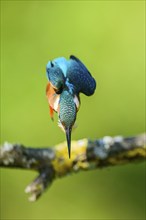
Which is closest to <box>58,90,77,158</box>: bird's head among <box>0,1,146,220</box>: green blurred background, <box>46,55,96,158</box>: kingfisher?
<box>46,55,96,158</box>: kingfisher

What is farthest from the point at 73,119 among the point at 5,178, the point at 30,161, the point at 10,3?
the point at 10,3

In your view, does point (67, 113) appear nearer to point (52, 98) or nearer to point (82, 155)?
point (52, 98)

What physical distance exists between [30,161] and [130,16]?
1.22 meters

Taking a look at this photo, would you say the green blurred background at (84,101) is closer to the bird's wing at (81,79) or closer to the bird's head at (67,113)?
the bird's wing at (81,79)

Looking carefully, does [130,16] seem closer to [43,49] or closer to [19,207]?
[43,49]

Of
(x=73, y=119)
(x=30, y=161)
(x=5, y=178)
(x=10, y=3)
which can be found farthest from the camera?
(x=10, y=3)

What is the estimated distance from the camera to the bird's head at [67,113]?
1892mm

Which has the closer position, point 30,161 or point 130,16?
point 30,161

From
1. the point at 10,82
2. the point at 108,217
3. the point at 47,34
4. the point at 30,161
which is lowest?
the point at 108,217

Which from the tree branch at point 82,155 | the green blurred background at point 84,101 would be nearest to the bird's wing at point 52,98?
the tree branch at point 82,155

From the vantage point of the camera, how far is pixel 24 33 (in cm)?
333

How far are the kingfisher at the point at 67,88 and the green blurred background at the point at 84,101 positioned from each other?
1037 mm

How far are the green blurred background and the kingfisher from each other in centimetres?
104

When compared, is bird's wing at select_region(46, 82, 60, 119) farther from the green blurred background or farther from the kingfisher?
the green blurred background
